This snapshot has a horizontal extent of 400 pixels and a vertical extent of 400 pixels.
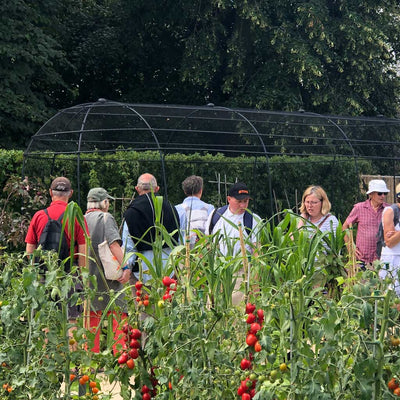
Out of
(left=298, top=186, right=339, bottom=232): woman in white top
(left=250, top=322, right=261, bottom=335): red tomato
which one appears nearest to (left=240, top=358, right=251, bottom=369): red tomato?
(left=250, top=322, right=261, bottom=335): red tomato

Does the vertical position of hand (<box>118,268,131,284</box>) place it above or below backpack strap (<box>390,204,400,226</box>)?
below

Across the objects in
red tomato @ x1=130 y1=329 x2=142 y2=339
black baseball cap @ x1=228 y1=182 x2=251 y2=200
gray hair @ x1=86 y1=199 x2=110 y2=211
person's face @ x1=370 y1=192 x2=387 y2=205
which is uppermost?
black baseball cap @ x1=228 y1=182 x2=251 y2=200

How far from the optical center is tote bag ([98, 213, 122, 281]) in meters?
5.94

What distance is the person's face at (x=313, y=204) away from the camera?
248 inches

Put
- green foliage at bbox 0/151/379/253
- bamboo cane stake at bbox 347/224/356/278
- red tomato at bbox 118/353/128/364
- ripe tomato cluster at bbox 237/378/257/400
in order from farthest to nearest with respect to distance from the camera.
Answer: green foliage at bbox 0/151/379/253
bamboo cane stake at bbox 347/224/356/278
red tomato at bbox 118/353/128/364
ripe tomato cluster at bbox 237/378/257/400

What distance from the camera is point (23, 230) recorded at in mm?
9430

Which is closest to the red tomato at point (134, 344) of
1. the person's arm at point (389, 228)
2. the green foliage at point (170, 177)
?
the person's arm at point (389, 228)

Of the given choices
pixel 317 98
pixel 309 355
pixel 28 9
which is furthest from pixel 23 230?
pixel 317 98

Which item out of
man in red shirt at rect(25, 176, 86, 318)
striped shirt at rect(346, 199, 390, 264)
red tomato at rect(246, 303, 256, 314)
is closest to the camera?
red tomato at rect(246, 303, 256, 314)

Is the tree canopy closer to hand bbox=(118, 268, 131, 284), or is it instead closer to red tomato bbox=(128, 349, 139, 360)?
hand bbox=(118, 268, 131, 284)

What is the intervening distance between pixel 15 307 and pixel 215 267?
2.91 feet

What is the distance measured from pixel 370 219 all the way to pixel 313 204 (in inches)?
62.2

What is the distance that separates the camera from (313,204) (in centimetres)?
630

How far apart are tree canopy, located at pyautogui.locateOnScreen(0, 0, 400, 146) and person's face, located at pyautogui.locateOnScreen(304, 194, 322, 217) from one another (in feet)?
36.7
